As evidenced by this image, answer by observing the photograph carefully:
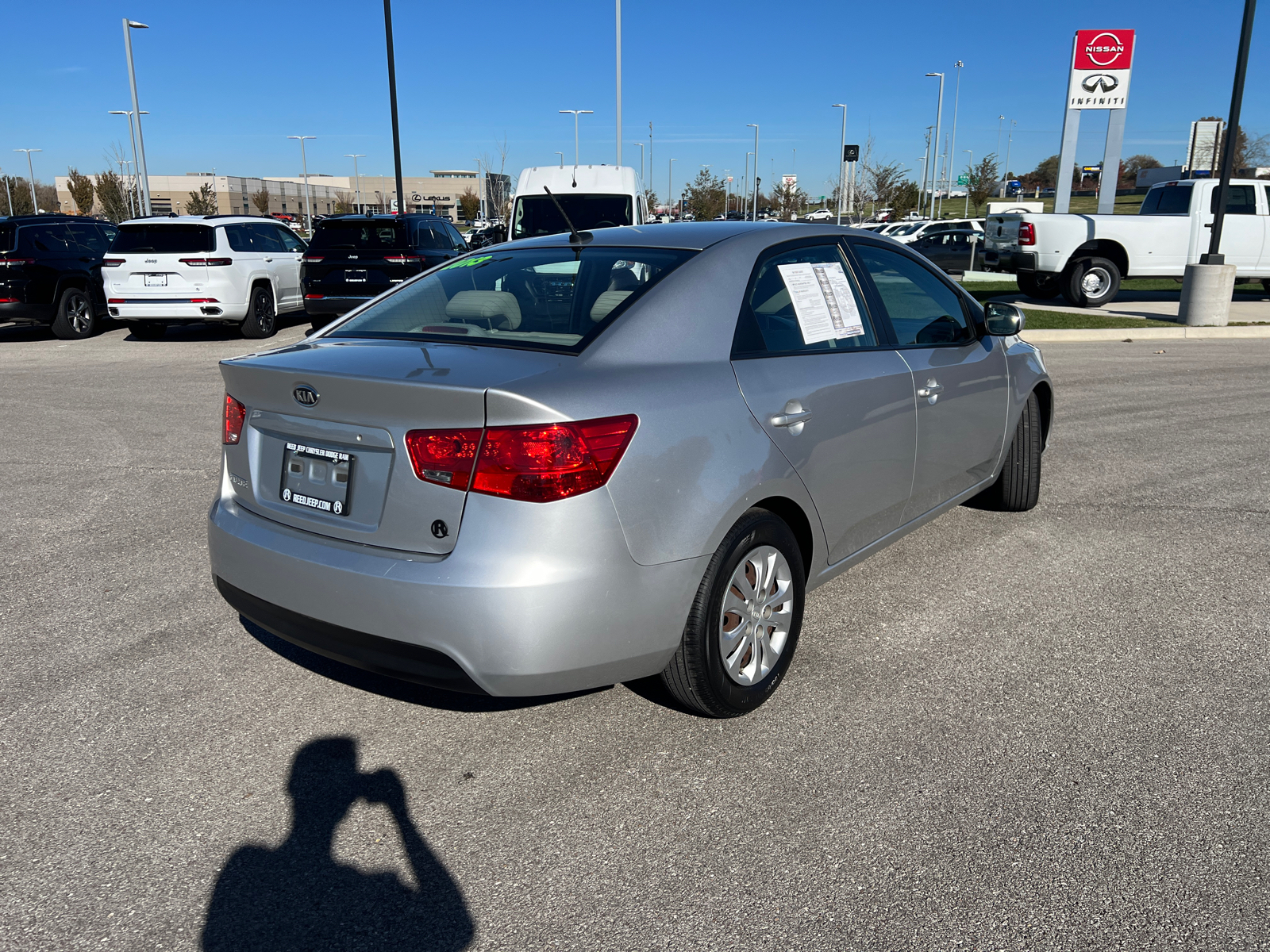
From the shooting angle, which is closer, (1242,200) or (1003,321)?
(1003,321)

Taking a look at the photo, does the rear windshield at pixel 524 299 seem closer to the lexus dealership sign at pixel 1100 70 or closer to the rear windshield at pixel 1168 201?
the rear windshield at pixel 1168 201

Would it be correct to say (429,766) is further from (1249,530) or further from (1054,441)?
(1054,441)

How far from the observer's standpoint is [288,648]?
158 inches

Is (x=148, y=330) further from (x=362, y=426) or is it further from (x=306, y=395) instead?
(x=362, y=426)

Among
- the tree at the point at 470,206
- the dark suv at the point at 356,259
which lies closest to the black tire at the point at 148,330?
the dark suv at the point at 356,259

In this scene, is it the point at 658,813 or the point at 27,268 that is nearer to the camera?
the point at 658,813

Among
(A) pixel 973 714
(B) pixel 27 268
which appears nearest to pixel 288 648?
(A) pixel 973 714

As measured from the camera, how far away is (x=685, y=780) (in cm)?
305

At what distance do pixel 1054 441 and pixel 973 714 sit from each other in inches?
191

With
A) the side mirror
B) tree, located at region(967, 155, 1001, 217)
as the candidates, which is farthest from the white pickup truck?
tree, located at region(967, 155, 1001, 217)

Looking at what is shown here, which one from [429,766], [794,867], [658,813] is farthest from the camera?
[429,766]

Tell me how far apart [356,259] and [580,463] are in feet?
39.4

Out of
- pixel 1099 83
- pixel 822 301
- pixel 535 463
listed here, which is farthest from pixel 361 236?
pixel 1099 83

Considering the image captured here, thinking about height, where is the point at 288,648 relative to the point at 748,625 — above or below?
below
